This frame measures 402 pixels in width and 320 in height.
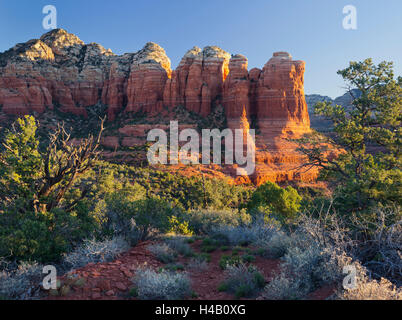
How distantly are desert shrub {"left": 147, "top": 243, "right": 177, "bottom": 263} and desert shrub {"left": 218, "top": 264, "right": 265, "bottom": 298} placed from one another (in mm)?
2375

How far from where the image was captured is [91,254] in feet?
22.7

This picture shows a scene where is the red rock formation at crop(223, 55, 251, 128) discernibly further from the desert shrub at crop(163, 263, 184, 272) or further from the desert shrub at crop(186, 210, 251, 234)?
the desert shrub at crop(163, 263, 184, 272)

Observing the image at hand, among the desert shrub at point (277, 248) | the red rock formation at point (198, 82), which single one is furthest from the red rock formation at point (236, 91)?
the desert shrub at point (277, 248)

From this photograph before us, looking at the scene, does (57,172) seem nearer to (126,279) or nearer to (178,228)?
(126,279)

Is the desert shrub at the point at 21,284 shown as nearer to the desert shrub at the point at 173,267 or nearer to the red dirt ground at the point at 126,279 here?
the red dirt ground at the point at 126,279

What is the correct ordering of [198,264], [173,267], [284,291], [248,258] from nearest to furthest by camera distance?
[284,291], [173,267], [198,264], [248,258]

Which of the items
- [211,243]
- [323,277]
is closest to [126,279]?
[211,243]

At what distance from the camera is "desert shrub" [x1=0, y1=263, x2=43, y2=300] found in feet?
15.6

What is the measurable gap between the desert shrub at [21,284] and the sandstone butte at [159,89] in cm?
3242

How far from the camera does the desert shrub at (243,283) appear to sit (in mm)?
5188

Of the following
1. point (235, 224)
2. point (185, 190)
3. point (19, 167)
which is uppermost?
point (19, 167)

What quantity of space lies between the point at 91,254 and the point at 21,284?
205 centimetres

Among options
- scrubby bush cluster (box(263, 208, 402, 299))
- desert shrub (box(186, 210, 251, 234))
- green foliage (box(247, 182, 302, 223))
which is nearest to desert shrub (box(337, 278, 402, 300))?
scrubby bush cluster (box(263, 208, 402, 299))
